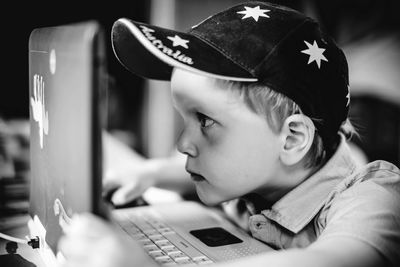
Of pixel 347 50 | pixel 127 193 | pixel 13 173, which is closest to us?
pixel 127 193

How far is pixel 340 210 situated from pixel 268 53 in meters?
0.27

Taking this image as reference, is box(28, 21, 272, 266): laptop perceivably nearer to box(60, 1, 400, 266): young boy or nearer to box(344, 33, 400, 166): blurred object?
box(60, 1, 400, 266): young boy

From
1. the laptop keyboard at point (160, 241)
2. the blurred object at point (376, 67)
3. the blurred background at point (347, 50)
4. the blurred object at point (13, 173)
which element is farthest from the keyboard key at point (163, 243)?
the blurred object at point (376, 67)

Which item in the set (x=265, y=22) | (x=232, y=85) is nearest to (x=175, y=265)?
(x=232, y=85)

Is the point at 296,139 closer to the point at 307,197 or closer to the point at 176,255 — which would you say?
the point at 307,197

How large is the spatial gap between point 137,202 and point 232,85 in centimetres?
47

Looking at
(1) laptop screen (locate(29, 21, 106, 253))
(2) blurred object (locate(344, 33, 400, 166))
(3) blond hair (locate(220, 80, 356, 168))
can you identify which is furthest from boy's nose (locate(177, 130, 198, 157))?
(2) blurred object (locate(344, 33, 400, 166))

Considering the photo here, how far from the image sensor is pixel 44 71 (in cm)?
69

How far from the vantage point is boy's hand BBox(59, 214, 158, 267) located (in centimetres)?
47

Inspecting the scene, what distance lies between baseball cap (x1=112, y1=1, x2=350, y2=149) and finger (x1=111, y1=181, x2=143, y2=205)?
42 centimetres

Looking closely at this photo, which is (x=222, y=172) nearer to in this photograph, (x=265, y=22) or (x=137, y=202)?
(x=265, y=22)

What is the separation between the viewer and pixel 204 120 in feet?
2.64

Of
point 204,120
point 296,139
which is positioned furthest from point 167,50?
point 296,139

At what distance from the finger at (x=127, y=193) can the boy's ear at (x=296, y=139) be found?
43 centimetres
